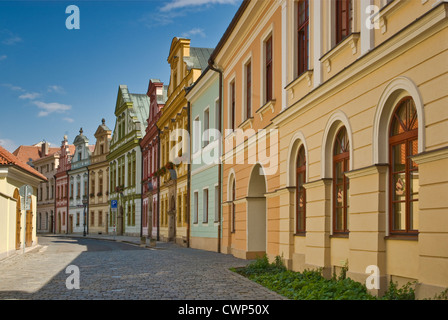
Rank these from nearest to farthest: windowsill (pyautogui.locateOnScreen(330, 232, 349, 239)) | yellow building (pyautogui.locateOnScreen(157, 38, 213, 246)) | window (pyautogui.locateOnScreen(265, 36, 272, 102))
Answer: windowsill (pyautogui.locateOnScreen(330, 232, 349, 239)) → window (pyautogui.locateOnScreen(265, 36, 272, 102)) → yellow building (pyautogui.locateOnScreen(157, 38, 213, 246))

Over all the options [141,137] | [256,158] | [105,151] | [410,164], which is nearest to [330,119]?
[410,164]

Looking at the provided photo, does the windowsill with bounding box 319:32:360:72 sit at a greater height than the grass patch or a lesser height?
greater

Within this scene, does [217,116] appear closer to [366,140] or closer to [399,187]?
[366,140]

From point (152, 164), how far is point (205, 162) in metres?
17.4

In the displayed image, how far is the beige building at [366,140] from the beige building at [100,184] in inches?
1913

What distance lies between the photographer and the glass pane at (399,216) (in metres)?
8.87

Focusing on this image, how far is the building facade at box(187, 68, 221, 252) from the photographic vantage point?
24.7 m

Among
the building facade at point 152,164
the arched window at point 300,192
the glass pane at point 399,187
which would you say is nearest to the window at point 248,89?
the arched window at point 300,192

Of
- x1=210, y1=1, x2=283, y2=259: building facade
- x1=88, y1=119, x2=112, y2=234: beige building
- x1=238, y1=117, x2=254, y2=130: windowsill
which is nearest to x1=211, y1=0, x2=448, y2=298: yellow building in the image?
x1=210, y1=1, x2=283, y2=259: building facade

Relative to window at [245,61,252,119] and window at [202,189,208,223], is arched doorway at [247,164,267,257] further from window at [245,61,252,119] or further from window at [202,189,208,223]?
window at [202,189,208,223]

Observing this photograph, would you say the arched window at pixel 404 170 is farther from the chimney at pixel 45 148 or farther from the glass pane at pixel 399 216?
the chimney at pixel 45 148

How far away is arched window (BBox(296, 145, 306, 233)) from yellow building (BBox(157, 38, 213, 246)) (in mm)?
16451

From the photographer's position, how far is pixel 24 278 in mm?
13547

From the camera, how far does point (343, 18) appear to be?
11508 millimetres
